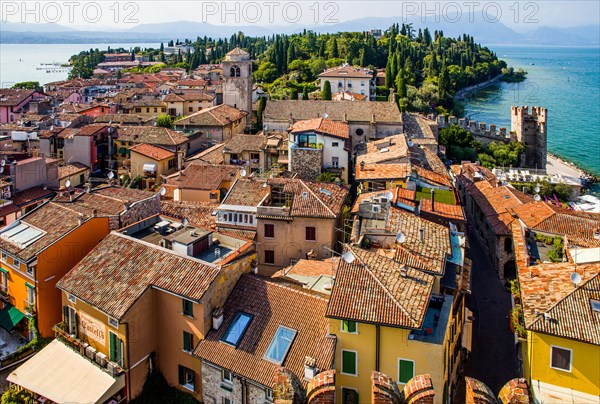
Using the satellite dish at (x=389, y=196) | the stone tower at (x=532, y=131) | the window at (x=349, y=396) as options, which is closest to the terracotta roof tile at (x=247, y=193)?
the satellite dish at (x=389, y=196)

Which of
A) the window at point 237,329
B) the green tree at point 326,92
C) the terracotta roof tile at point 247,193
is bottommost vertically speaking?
the window at point 237,329

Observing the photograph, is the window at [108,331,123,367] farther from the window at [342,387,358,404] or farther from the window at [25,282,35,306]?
the window at [342,387,358,404]

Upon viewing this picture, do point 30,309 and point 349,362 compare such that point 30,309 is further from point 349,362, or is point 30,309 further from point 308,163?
point 308,163

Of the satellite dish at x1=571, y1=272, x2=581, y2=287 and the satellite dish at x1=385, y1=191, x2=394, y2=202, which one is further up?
the satellite dish at x1=385, y1=191, x2=394, y2=202

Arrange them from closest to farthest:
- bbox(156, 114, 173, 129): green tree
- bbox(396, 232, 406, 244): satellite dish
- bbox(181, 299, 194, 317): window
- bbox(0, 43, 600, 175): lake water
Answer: bbox(181, 299, 194, 317): window
bbox(396, 232, 406, 244): satellite dish
bbox(156, 114, 173, 129): green tree
bbox(0, 43, 600, 175): lake water

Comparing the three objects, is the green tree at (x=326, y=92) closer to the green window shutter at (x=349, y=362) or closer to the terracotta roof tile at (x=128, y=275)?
the terracotta roof tile at (x=128, y=275)

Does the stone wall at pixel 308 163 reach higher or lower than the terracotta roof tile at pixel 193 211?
higher

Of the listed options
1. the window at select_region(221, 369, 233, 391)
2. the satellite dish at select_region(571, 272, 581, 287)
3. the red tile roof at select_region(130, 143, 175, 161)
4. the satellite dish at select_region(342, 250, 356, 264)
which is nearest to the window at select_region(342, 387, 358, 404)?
the window at select_region(221, 369, 233, 391)
